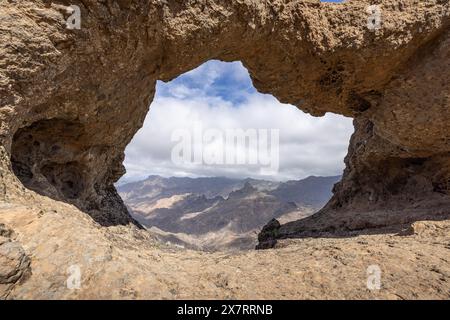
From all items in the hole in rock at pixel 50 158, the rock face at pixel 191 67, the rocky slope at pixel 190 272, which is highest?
the rock face at pixel 191 67

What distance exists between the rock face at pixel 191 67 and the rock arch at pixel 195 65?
34 mm

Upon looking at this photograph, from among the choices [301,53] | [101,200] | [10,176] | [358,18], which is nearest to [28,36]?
[10,176]

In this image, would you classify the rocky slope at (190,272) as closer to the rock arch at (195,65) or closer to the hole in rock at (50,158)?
the rock arch at (195,65)

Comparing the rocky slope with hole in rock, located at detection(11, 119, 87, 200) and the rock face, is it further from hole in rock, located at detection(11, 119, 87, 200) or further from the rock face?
hole in rock, located at detection(11, 119, 87, 200)

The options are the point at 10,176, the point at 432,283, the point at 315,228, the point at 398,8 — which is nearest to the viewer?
the point at 432,283

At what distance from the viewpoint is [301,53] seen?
10.0 m

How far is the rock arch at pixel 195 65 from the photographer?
6.06 m

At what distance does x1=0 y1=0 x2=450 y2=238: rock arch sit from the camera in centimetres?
606

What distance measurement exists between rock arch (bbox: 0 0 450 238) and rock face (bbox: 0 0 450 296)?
1.3 inches

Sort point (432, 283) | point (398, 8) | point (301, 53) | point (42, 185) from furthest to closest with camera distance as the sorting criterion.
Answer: point (301, 53), point (398, 8), point (42, 185), point (432, 283)

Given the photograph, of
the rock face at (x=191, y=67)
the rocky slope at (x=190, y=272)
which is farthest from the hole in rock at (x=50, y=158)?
the rocky slope at (x=190, y=272)

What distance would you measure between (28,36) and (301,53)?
25.7ft
